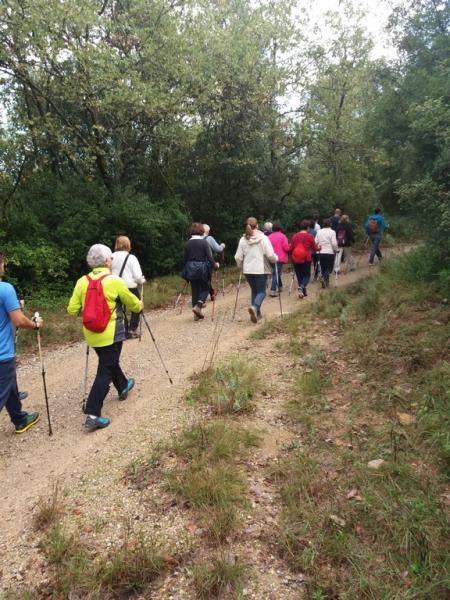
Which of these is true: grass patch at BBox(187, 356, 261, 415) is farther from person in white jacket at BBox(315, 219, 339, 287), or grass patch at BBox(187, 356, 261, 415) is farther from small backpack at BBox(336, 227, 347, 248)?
small backpack at BBox(336, 227, 347, 248)

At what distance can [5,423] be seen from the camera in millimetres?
5699

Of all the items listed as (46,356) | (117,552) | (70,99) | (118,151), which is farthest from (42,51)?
(117,552)

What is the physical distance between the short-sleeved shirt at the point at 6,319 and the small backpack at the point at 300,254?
24.8ft

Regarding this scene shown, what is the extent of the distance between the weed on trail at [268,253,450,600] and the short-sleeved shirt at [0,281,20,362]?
3243 millimetres

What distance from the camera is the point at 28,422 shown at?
17.9 ft

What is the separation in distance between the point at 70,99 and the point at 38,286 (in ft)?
17.8

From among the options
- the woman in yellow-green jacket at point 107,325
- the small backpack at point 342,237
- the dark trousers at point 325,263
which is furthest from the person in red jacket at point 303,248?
the woman in yellow-green jacket at point 107,325

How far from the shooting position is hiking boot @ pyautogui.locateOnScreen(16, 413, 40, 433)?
5392 mm

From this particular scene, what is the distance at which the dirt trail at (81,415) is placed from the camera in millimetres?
4332

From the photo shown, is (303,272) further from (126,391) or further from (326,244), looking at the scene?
(126,391)

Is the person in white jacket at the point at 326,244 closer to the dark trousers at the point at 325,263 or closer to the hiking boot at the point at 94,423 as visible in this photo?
the dark trousers at the point at 325,263

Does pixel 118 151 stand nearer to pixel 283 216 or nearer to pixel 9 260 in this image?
pixel 9 260

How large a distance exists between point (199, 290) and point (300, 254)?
2.97m

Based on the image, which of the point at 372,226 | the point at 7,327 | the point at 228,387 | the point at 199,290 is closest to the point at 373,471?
the point at 228,387
